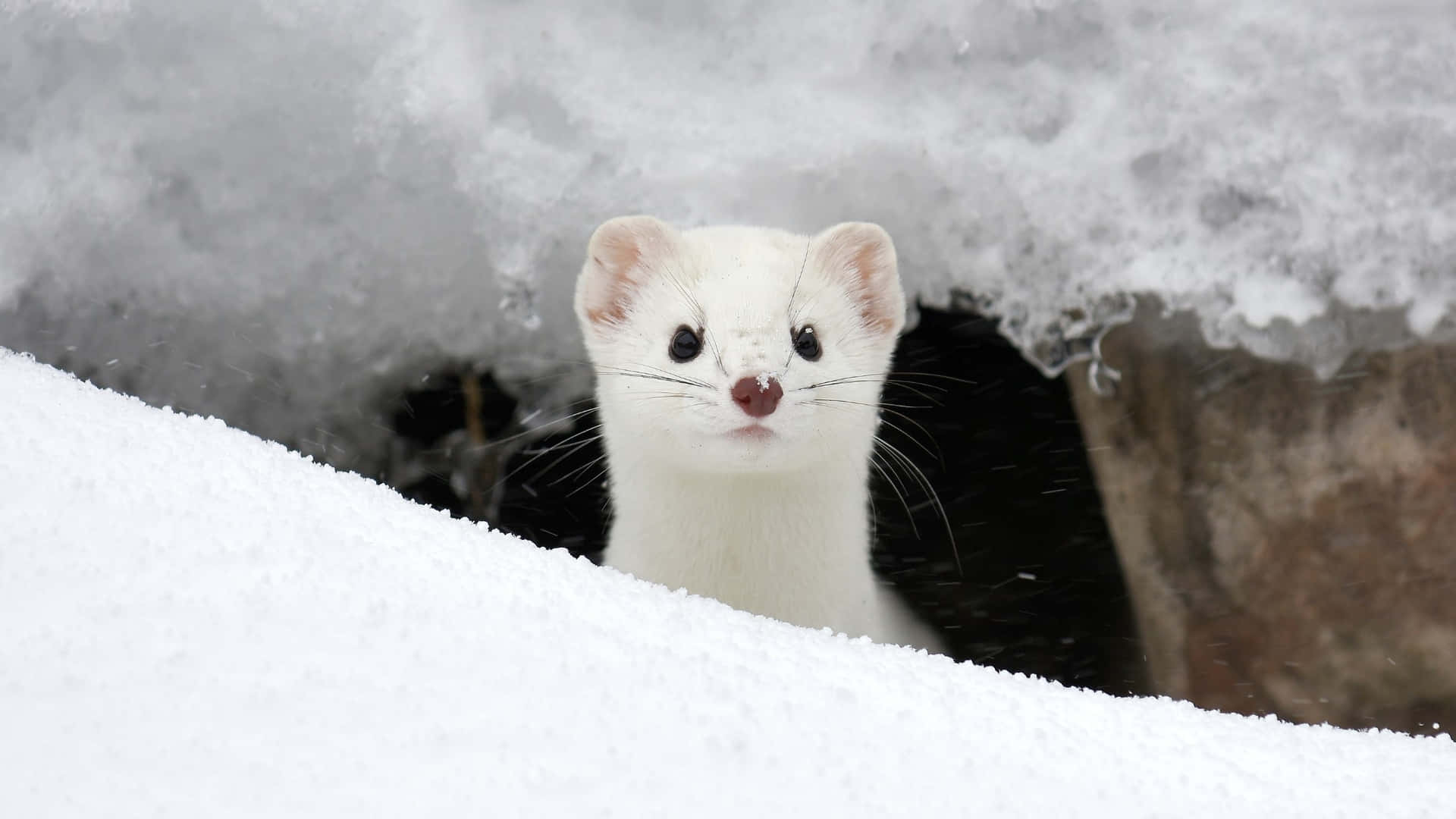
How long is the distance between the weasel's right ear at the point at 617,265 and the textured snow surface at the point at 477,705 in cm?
90

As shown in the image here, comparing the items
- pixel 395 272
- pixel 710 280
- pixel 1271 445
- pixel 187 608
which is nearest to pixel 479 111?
pixel 395 272

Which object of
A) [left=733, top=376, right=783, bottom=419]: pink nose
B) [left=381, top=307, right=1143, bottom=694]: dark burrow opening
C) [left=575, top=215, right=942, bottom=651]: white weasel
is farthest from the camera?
[left=381, top=307, right=1143, bottom=694]: dark burrow opening

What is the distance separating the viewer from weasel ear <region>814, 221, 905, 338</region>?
7.41 feet

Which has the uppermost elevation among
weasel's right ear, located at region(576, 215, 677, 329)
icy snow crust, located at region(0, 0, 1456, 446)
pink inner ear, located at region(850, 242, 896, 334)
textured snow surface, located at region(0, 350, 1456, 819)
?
icy snow crust, located at region(0, 0, 1456, 446)

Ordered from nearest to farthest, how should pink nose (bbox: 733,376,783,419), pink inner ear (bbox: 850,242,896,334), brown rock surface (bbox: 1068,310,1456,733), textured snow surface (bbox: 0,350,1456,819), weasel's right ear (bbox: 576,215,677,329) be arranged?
textured snow surface (bbox: 0,350,1456,819)
pink nose (bbox: 733,376,783,419)
weasel's right ear (bbox: 576,215,677,329)
pink inner ear (bbox: 850,242,896,334)
brown rock surface (bbox: 1068,310,1456,733)

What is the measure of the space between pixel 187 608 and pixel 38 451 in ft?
1.82

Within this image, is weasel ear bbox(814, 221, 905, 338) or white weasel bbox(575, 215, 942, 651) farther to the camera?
weasel ear bbox(814, 221, 905, 338)

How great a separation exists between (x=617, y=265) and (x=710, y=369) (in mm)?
420

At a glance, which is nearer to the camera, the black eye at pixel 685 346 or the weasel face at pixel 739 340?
the weasel face at pixel 739 340

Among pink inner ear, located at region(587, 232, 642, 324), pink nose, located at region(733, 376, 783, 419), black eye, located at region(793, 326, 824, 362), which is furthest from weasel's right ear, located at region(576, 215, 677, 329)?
pink nose, located at region(733, 376, 783, 419)

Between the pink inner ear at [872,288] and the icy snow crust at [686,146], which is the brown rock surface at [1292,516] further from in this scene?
the pink inner ear at [872,288]

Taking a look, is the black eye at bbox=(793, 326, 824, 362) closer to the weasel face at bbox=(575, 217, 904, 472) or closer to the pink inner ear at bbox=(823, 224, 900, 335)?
the weasel face at bbox=(575, 217, 904, 472)

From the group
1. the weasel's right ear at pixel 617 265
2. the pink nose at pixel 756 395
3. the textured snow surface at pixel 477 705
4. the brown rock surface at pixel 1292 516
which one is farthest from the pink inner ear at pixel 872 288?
the textured snow surface at pixel 477 705

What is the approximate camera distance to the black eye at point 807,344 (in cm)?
213
